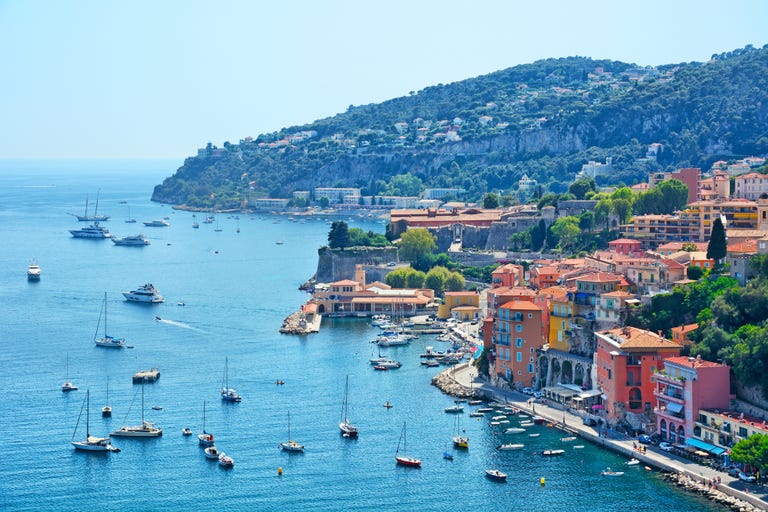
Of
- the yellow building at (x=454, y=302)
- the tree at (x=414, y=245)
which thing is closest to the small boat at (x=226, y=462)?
the yellow building at (x=454, y=302)

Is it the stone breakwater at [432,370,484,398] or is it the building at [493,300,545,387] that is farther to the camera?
the building at [493,300,545,387]

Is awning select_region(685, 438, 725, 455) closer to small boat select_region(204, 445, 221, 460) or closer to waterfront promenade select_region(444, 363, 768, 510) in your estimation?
waterfront promenade select_region(444, 363, 768, 510)

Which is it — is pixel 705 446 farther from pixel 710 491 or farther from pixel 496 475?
pixel 496 475

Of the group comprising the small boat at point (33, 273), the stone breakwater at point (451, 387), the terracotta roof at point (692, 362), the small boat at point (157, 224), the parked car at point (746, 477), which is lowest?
the parked car at point (746, 477)

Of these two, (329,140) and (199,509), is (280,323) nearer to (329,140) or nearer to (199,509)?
(199,509)

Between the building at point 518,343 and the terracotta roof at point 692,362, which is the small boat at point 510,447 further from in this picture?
the building at point 518,343

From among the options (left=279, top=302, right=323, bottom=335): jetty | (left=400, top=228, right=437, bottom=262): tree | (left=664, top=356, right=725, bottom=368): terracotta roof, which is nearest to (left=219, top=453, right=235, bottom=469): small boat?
(left=664, top=356, right=725, bottom=368): terracotta roof

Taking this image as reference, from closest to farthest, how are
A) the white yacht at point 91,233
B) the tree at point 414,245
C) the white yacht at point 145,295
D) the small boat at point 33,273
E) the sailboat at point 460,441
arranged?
the sailboat at point 460,441
the white yacht at point 145,295
the tree at point 414,245
the small boat at point 33,273
the white yacht at point 91,233
